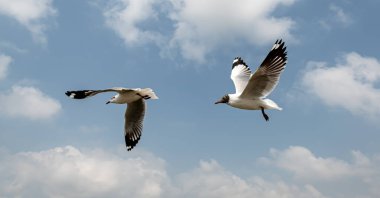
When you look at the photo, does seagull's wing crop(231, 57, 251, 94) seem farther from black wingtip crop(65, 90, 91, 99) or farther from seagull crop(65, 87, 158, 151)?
black wingtip crop(65, 90, 91, 99)

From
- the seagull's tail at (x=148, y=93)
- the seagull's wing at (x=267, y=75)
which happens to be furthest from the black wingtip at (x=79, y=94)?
the seagull's wing at (x=267, y=75)

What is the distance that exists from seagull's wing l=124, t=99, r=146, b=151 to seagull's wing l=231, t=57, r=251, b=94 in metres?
2.93

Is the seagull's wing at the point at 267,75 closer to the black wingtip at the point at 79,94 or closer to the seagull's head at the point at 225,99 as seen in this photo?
the seagull's head at the point at 225,99

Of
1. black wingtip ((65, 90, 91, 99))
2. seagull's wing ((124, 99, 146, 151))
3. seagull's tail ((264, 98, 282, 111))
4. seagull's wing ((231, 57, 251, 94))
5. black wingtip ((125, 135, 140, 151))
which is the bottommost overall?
seagull's tail ((264, 98, 282, 111))

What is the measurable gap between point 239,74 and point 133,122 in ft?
12.4

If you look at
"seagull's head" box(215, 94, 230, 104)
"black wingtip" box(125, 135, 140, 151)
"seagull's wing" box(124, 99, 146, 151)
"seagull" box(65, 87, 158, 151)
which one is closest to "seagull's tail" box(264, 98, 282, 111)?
"seagull's head" box(215, 94, 230, 104)

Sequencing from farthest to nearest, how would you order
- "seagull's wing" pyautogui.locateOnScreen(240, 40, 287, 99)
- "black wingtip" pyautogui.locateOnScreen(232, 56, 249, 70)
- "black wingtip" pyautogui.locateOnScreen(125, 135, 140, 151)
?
"black wingtip" pyautogui.locateOnScreen(232, 56, 249, 70)
"black wingtip" pyautogui.locateOnScreen(125, 135, 140, 151)
"seagull's wing" pyautogui.locateOnScreen(240, 40, 287, 99)

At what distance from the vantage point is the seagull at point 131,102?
12.4 m

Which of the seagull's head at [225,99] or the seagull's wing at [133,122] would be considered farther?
the seagull's wing at [133,122]

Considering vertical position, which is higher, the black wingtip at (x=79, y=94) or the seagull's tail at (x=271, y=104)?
the black wingtip at (x=79, y=94)

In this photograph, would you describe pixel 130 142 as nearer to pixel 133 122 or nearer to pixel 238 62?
pixel 133 122

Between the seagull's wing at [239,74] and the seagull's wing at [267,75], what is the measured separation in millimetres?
1842

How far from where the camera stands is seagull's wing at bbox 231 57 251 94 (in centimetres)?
1472

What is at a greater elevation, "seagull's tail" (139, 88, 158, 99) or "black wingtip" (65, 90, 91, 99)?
"seagull's tail" (139, 88, 158, 99)
